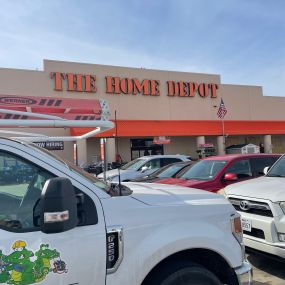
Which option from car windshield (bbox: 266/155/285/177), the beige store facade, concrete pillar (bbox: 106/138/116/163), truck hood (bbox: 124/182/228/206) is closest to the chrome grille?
car windshield (bbox: 266/155/285/177)

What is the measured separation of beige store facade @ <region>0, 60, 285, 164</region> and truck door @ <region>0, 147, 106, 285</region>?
91.3 feet

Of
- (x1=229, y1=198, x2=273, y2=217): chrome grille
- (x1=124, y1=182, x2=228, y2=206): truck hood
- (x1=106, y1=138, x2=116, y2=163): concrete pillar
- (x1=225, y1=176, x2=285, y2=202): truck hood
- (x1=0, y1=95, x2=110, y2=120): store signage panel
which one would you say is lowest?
(x1=229, y1=198, x2=273, y2=217): chrome grille

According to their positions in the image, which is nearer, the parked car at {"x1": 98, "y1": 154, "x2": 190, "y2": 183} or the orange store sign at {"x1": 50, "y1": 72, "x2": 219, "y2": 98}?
the parked car at {"x1": 98, "y1": 154, "x2": 190, "y2": 183}

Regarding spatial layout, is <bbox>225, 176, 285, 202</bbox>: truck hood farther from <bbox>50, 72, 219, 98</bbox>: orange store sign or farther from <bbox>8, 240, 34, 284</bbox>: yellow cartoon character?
<bbox>50, 72, 219, 98</bbox>: orange store sign

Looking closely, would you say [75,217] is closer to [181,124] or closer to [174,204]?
[174,204]

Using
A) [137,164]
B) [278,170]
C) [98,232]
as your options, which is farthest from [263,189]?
[137,164]

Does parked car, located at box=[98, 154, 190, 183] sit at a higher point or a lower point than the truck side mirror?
higher

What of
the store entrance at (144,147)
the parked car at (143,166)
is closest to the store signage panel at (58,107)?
the parked car at (143,166)

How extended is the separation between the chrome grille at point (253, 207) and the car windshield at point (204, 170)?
2.55 meters

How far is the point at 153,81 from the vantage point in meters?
37.3

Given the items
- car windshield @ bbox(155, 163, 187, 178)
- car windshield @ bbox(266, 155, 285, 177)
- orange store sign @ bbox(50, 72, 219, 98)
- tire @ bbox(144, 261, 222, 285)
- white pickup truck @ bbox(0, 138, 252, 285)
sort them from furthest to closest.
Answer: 1. orange store sign @ bbox(50, 72, 219, 98)
2. car windshield @ bbox(155, 163, 187, 178)
3. car windshield @ bbox(266, 155, 285, 177)
4. tire @ bbox(144, 261, 222, 285)
5. white pickup truck @ bbox(0, 138, 252, 285)

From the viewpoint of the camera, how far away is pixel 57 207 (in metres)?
2.36

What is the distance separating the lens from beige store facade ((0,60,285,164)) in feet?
109

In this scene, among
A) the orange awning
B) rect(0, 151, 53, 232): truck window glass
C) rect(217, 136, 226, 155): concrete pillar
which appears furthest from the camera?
rect(217, 136, 226, 155): concrete pillar
